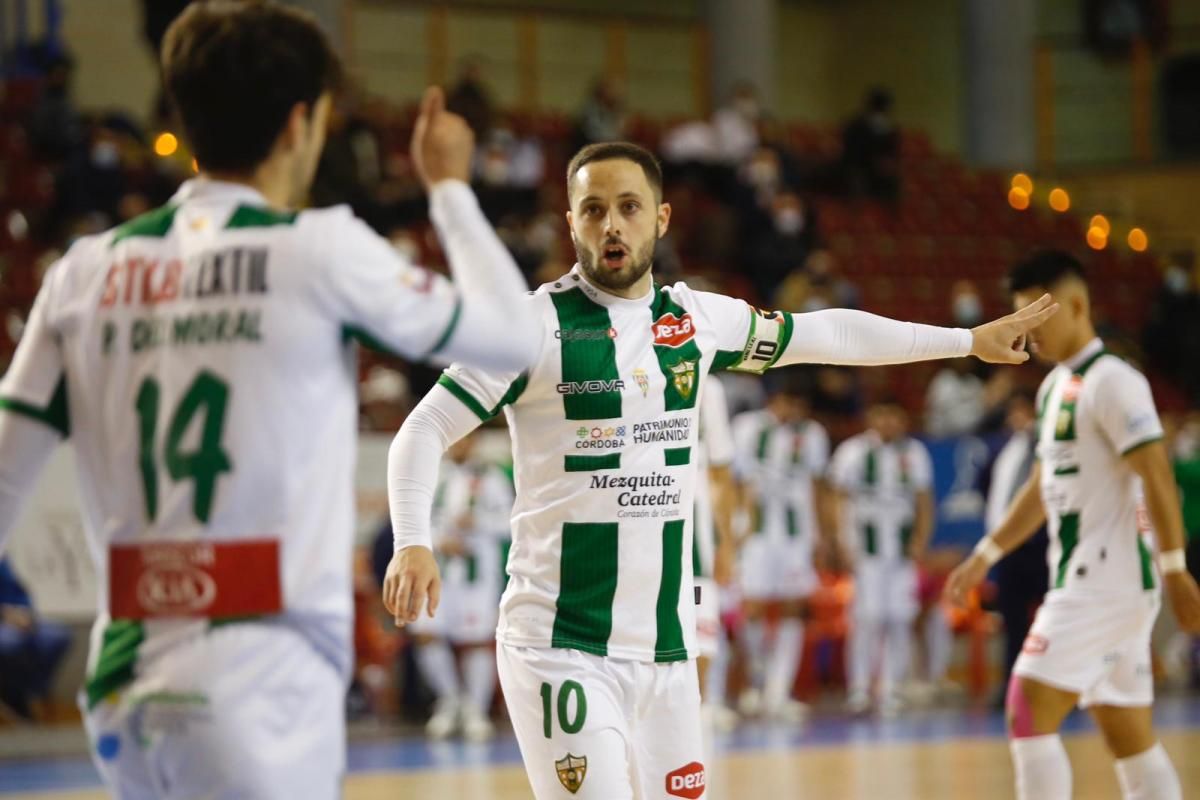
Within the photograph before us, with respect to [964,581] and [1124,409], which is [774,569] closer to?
[964,581]

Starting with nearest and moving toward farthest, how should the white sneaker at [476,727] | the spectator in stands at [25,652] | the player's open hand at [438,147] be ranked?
1. the player's open hand at [438,147]
2. the spectator in stands at [25,652]
3. the white sneaker at [476,727]

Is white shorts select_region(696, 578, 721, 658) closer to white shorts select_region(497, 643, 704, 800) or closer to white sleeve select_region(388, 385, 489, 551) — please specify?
white shorts select_region(497, 643, 704, 800)

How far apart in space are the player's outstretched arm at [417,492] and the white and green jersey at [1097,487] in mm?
2887

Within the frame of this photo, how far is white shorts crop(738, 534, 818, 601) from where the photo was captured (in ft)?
54.7

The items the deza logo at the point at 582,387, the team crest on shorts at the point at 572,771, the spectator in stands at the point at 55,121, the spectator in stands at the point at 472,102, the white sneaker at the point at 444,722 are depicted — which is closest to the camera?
the team crest on shorts at the point at 572,771

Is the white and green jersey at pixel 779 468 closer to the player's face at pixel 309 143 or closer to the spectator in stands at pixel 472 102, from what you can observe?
the spectator in stands at pixel 472 102

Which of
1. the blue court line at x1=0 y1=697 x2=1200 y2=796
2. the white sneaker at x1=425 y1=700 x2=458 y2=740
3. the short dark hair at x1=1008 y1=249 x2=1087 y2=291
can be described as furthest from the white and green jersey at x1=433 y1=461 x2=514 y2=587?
the short dark hair at x1=1008 y1=249 x2=1087 y2=291

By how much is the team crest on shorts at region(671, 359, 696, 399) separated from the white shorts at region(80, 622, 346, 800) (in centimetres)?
208

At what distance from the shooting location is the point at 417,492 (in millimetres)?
4832

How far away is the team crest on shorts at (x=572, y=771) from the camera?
4699mm

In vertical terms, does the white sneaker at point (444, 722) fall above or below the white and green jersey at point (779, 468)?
below

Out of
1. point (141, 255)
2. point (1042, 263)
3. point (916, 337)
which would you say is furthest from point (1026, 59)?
point (141, 255)

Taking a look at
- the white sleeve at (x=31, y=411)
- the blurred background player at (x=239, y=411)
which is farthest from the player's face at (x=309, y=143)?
the white sleeve at (x=31, y=411)

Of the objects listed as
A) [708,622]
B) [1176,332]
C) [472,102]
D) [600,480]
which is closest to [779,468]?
[472,102]
